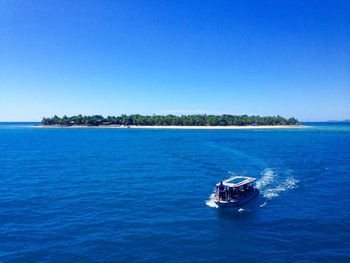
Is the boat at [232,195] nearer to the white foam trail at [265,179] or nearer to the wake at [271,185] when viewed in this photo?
the wake at [271,185]

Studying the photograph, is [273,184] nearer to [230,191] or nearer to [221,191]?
[230,191]

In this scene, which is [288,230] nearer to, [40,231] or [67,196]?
[40,231]

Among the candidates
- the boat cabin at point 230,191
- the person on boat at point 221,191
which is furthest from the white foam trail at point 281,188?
the person on boat at point 221,191

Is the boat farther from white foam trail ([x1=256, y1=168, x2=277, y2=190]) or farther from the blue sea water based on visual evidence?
white foam trail ([x1=256, y1=168, x2=277, y2=190])

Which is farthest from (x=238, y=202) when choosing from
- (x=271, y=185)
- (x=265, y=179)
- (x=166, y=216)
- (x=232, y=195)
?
(x=265, y=179)

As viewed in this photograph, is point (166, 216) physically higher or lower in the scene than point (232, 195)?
lower

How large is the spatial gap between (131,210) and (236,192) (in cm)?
1473

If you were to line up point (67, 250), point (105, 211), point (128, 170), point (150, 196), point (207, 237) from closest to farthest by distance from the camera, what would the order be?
point (67, 250) → point (207, 237) → point (105, 211) → point (150, 196) → point (128, 170)

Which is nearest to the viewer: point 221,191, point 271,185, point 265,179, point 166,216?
point 166,216

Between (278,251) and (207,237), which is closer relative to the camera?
(278,251)

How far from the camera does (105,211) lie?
39.8m

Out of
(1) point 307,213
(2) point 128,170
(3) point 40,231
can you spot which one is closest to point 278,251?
(1) point 307,213

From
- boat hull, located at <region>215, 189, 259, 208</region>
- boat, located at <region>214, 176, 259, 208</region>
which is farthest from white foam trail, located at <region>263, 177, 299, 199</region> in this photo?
boat, located at <region>214, 176, 259, 208</region>

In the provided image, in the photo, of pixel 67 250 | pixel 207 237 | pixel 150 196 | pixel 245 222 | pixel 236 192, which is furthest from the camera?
pixel 150 196
